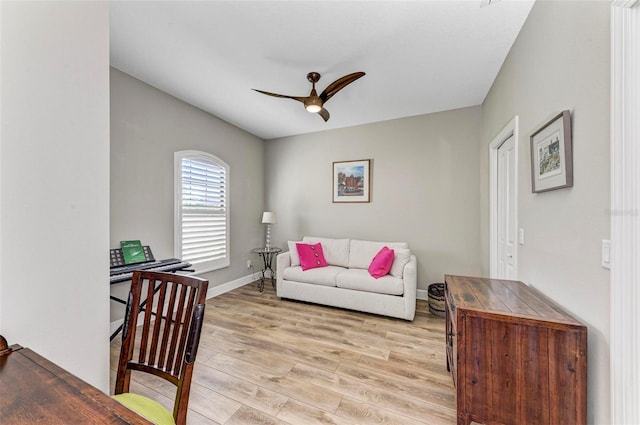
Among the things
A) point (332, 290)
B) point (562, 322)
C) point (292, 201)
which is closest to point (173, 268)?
point (332, 290)

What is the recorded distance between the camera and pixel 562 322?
120cm

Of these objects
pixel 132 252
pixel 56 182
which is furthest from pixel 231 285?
pixel 56 182

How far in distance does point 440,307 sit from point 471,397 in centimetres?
194

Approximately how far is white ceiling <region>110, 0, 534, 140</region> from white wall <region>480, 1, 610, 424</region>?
45cm

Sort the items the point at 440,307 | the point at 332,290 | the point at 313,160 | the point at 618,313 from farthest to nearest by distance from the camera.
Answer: the point at 313,160 → the point at 332,290 → the point at 440,307 → the point at 618,313

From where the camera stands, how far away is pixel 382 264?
3.32 m

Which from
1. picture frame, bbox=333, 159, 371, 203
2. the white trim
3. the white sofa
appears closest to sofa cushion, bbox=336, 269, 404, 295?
the white sofa

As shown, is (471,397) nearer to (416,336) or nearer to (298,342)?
(416,336)

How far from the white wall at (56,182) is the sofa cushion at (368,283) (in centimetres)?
250

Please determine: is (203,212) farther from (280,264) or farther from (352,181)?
(352,181)

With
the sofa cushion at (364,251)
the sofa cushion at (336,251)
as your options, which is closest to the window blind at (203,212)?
the sofa cushion at (336,251)

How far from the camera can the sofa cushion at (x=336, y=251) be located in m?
3.96

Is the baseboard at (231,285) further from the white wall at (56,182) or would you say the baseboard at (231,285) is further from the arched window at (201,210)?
the white wall at (56,182)

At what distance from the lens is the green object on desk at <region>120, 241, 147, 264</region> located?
263 centimetres
